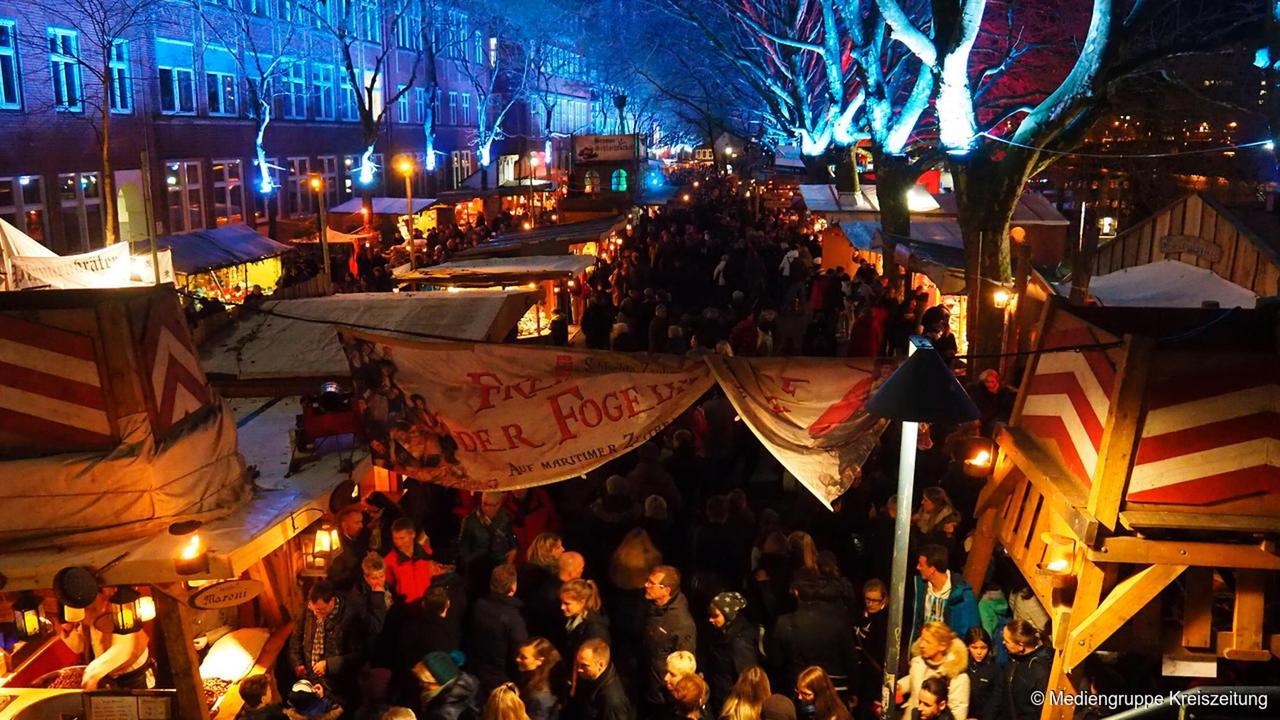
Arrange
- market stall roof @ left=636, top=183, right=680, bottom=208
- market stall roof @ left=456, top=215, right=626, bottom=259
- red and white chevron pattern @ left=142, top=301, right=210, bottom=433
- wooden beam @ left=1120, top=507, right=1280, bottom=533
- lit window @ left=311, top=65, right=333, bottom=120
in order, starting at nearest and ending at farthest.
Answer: wooden beam @ left=1120, top=507, right=1280, bottom=533 < red and white chevron pattern @ left=142, top=301, right=210, bottom=433 < market stall roof @ left=456, top=215, right=626, bottom=259 < lit window @ left=311, top=65, right=333, bottom=120 < market stall roof @ left=636, top=183, right=680, bottom=208

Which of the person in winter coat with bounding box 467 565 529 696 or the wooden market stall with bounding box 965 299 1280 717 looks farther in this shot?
the person in winter coat with bounding box 467 565 529 696

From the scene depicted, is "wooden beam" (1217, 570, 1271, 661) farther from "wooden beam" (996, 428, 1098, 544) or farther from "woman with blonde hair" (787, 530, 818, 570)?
"woman with blonde hair" (787, 530, 818, 570)

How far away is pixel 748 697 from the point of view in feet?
17.5

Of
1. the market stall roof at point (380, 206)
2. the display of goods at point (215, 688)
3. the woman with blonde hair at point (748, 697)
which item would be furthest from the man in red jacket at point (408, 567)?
the market stall roof at point (380, 206)

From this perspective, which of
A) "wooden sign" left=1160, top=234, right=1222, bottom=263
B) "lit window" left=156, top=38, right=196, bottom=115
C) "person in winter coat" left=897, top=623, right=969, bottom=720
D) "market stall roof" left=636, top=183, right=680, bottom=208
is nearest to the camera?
"person in winter coat" left=897, top=623, right=969, bottom=720

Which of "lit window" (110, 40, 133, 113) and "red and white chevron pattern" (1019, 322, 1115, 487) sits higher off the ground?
"lit window" (110, 40, 133, 113)

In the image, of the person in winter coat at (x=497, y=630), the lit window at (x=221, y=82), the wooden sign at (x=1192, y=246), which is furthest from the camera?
the lit window at (x=221, y=82)

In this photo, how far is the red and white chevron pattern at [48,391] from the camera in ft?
17.3

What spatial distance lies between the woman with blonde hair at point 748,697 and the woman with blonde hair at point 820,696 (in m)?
0.23

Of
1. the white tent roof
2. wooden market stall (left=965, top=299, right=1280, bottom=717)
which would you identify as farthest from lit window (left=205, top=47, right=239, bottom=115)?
wooden market stall (left=965, top=299, right=1280, bottom=717)

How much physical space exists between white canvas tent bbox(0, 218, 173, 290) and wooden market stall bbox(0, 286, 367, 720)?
7.86 meters

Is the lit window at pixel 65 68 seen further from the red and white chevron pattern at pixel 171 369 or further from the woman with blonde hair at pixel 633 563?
the woman with blonde hair at pixel 633 563

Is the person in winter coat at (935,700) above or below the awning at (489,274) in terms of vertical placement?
below

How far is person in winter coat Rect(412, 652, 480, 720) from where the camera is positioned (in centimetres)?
560
